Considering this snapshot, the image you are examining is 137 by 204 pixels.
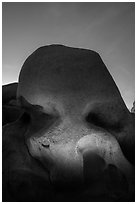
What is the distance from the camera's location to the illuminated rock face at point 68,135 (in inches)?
87.0

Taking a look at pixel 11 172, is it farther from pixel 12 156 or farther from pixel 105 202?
pixel 105 202

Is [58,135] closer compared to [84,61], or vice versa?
[58,135]

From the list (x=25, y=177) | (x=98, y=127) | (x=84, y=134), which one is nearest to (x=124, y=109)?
(x=98, y=127)

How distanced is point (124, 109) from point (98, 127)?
408 mm

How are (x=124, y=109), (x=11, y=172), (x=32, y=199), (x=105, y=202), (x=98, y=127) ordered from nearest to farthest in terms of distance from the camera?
(x=105, y=202)
(x=32, y=199)
(x=11, y=172)
(x=98, y=127)
(x=124, y=109)

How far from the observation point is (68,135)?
2.33 metres

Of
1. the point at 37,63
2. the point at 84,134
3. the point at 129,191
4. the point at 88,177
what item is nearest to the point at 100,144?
the point at 84,134

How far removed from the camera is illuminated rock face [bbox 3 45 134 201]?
2.21m

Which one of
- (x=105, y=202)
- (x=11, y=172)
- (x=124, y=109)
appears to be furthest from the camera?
(x=124, y=109)

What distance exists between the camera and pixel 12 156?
2516 mm

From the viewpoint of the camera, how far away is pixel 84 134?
7.64ft

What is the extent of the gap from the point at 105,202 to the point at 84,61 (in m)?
1.52

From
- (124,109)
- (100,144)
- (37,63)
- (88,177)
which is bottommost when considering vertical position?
(88,177)

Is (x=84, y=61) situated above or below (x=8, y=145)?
above
